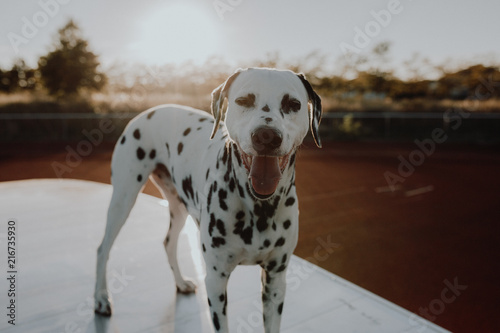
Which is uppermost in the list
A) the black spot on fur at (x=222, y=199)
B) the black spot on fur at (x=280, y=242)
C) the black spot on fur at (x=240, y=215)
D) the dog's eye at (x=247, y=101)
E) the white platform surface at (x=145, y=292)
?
the dog's eye at (x=247, y=101)

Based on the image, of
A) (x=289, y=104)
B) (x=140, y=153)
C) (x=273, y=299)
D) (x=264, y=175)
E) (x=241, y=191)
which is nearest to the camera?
(x=264, y=175)

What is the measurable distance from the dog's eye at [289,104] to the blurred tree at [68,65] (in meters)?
30.1

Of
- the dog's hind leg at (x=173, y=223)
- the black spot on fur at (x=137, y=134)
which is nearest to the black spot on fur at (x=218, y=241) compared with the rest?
the dog's hind leg at (x=173, y=223)

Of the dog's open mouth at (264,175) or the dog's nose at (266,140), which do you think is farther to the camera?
the dog's open mouth at (264,175)

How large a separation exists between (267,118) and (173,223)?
1892 mm

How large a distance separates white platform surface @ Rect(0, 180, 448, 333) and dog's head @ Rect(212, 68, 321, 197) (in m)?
1.45

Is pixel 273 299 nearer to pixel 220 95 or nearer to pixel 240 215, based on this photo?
pixel 240 215

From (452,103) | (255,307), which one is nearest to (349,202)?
(255,307)

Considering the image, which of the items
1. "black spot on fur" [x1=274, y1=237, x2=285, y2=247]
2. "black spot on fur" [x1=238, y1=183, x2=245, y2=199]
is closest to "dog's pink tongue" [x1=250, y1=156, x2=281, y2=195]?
"black spot on fur" [x1=238, y1=183, x2=245, y2=199]

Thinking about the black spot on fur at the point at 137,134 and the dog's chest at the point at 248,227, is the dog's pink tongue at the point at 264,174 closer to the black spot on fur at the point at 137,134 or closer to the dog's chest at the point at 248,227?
the dog's chest at the point at 248,227

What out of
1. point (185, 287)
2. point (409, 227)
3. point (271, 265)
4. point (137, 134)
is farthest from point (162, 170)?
point (409, 227)

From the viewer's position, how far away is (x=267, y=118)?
185 cm

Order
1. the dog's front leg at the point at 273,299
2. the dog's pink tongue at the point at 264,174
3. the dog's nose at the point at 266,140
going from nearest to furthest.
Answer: the dog's nose at the point at 266,140 < the dog's pink tongue at the point at 264,174 < the dog's front leg at the point at 273,299

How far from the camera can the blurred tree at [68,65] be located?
28.5m
